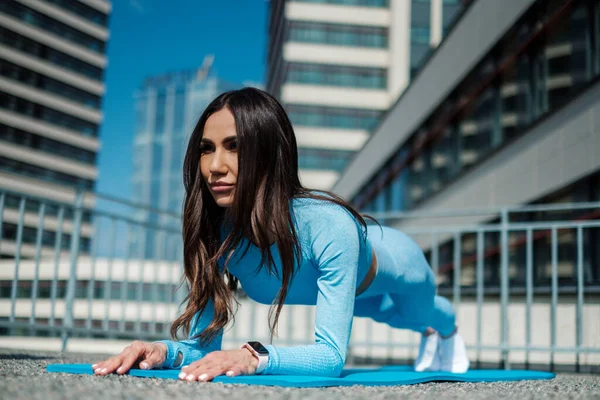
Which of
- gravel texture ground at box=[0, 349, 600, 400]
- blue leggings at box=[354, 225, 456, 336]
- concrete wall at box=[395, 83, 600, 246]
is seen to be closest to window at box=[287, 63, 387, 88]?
concrete wall at box=[395, 83, 600, 246]

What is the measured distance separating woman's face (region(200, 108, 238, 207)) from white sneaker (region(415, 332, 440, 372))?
72.4 inches

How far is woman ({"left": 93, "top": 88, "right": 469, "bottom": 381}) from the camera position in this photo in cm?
236

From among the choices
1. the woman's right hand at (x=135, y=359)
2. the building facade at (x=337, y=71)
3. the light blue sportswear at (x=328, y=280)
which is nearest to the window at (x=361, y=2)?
the building facade at (x=337, y=71)

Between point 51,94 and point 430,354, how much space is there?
3139 inches

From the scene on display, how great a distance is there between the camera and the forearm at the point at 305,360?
2.30 meters

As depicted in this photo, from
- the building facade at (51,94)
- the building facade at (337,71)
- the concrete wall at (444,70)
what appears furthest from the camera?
the building facade at (51,94)

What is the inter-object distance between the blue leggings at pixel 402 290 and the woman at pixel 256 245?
0.61 ft

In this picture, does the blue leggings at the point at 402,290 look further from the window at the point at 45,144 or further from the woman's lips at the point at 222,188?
the window at the point at 45,144

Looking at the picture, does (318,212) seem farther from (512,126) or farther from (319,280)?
(512,126)

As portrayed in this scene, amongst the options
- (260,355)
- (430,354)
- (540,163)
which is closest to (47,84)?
(540,163)

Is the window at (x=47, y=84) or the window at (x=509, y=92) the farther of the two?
the window at (x=47, y=84)

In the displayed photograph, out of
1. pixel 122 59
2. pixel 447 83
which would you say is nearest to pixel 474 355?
pixel 447 83

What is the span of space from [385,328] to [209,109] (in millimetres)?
5436

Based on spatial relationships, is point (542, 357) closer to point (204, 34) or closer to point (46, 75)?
point (46, 75)
